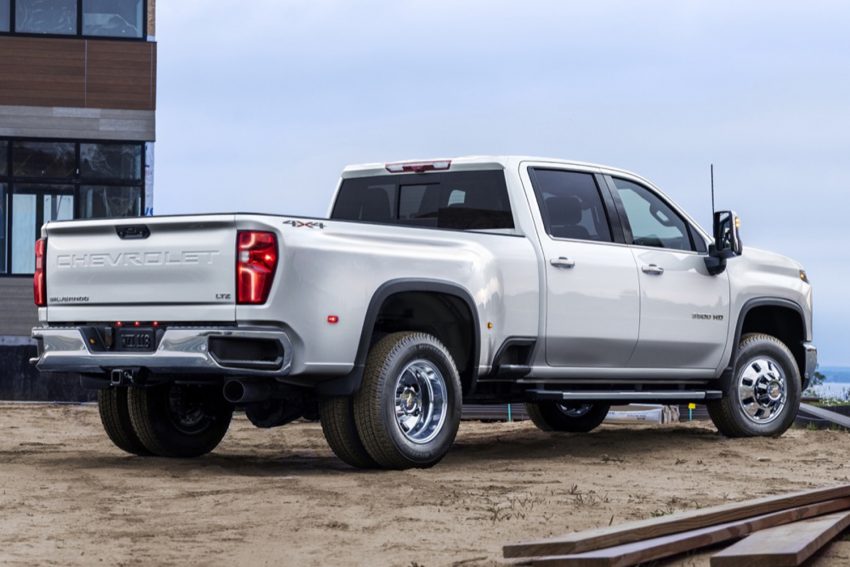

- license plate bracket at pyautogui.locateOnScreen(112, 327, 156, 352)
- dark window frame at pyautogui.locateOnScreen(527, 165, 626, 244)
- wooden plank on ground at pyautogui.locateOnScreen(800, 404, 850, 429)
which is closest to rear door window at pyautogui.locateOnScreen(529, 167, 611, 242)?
dark window frame at pyautogui.locateOnScreen(527, 165, 626, 244)

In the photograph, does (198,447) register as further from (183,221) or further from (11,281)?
(11,281)

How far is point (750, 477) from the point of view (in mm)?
9391

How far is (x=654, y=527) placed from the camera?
6113 mm

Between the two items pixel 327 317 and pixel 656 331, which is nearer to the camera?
pixel 327 317

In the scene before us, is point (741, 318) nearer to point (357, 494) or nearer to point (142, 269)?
point (357, 494)

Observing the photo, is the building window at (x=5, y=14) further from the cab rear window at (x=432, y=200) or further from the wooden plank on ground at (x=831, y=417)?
the cab rear window at (x=432, y=200)

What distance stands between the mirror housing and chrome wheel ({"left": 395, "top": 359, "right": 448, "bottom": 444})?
308 centimetres

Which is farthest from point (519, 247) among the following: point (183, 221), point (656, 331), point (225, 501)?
point (225, 501)

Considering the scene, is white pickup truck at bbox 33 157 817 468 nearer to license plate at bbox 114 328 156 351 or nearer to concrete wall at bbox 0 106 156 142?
license plate at bbox 114 328 156 351

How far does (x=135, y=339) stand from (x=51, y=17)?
1691 centimetres

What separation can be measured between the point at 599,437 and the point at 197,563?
6834 mm

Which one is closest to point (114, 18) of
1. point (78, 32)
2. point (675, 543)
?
point (78, 32)

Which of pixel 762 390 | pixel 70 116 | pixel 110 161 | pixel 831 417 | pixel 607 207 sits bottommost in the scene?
pixel 831 417

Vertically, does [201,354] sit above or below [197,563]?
above
